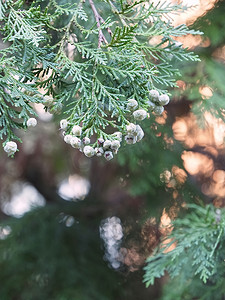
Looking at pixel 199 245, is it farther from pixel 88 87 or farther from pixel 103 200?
pixel 103 200

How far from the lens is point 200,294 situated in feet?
3.97

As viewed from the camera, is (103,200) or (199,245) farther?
(103,200)

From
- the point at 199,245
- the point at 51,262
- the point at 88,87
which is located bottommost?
the point at 51,262

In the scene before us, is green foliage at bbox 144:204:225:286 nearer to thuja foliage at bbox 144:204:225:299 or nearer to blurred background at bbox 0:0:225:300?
thuja foliage at bbox 144:204:225:299

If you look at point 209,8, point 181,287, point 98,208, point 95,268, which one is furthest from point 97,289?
point 209,8

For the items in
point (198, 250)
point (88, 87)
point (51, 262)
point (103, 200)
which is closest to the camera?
point (88, 87)

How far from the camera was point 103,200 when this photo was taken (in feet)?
6.56

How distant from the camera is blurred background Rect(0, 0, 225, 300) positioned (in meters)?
1.49

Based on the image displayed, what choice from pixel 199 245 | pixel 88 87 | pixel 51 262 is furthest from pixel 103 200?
pixel 88 87

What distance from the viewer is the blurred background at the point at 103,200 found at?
1489mm

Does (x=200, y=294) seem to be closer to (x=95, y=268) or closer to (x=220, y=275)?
(x=220, y=275)

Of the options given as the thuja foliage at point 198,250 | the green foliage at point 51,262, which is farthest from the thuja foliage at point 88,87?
the green foliage at point 51,262

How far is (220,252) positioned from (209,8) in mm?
790

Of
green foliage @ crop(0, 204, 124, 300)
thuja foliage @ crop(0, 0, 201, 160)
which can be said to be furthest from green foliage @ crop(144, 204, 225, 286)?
green foliage @ crop(0, 204, 124, 300)
